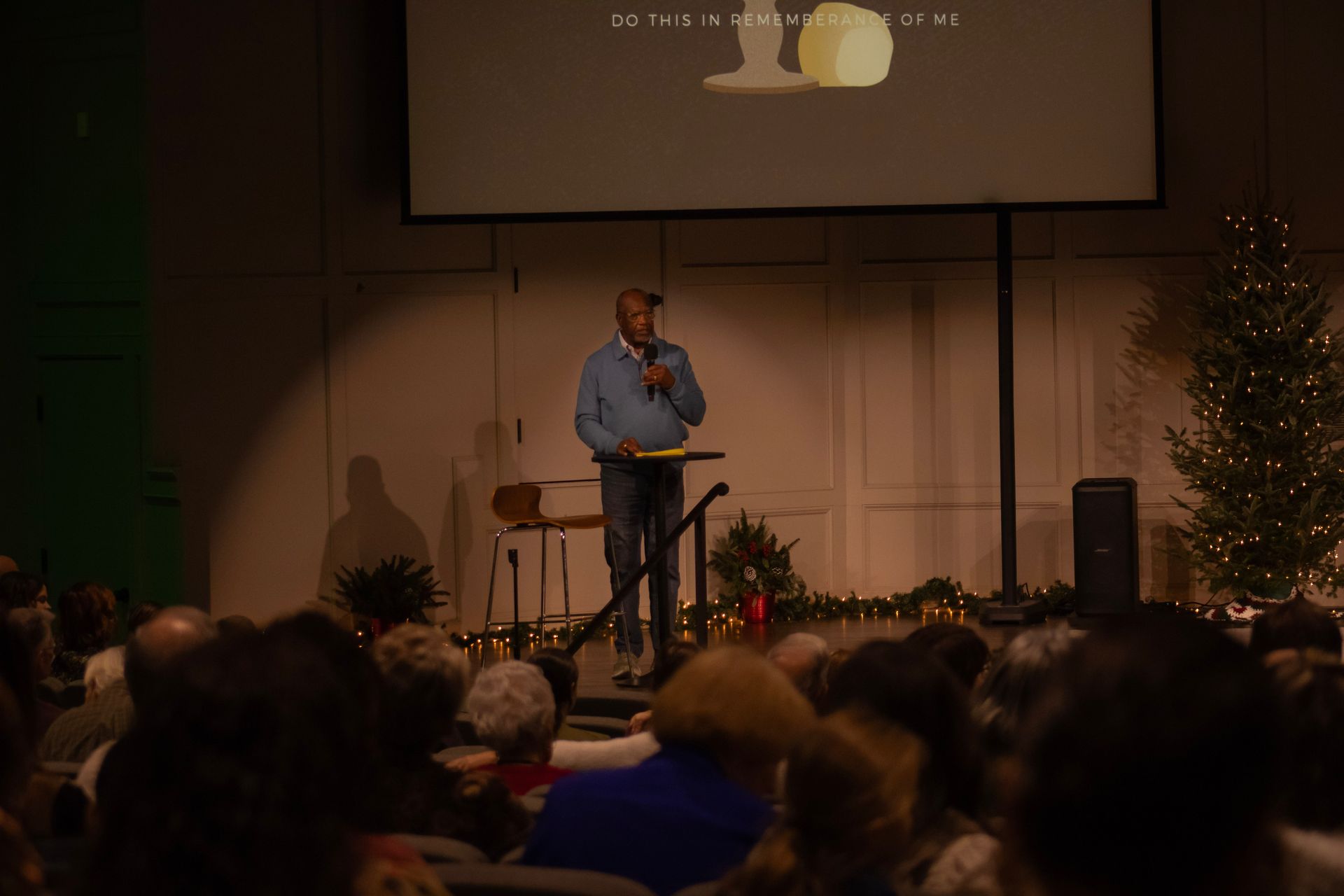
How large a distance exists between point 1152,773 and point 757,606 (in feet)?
22.6

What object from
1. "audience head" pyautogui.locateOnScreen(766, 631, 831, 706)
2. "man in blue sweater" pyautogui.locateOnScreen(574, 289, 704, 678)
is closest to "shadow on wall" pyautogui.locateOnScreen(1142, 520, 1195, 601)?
"man in blue sweater" pyautogui.locateOnScreen(574, 289, 704, 678)

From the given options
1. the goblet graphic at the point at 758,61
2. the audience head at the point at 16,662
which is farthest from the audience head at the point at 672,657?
the goblet graphic at the point at 758,61

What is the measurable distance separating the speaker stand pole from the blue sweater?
168 centimetres

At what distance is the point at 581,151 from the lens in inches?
271

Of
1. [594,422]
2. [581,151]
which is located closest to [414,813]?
[594,422]

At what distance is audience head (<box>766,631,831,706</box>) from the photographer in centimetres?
316

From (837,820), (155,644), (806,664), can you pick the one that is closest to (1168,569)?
(806,664)

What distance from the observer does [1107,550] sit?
714cm

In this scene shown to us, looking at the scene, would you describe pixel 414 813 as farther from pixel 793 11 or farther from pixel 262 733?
pixel 793 11

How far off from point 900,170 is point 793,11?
3.00 feet

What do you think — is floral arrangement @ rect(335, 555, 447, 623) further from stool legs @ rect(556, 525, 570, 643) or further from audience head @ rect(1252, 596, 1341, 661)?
audience head @ rect(1252, 596, 1341, 661)

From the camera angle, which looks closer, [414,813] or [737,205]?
[414,813]

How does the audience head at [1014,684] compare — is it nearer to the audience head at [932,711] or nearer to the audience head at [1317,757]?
the audience head at [932,711]

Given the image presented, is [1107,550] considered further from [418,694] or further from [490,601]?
[418,694]
